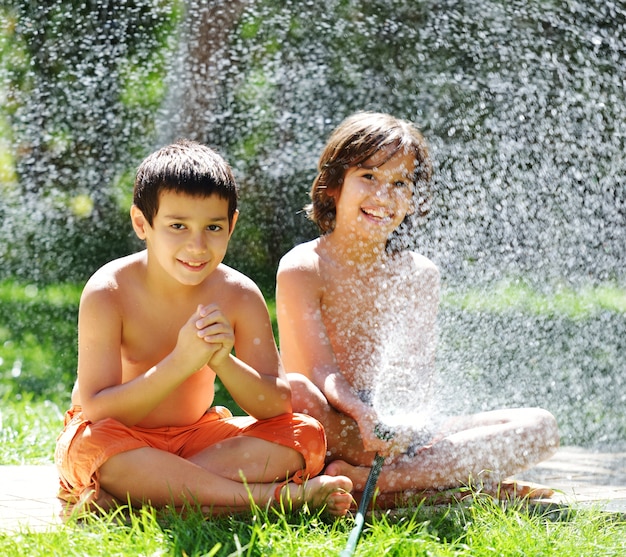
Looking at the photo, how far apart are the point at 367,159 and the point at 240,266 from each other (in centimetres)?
476

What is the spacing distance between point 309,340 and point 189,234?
58 cm

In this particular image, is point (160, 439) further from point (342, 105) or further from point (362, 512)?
point (342, 105)

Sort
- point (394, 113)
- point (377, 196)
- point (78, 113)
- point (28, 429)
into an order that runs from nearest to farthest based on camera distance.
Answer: point (377, 196) < point (28, 429) < point (394, 113) < point (78, 113)

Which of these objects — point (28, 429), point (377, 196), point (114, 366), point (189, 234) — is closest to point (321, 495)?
point (114, 366)

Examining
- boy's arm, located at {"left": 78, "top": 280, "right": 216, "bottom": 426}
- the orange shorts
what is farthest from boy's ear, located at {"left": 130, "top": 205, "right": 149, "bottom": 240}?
the orange shorts

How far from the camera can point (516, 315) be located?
21.4 ft

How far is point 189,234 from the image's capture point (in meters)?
2.45

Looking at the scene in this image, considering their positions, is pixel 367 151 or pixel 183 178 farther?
pixel 367 151

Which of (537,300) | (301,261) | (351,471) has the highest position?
(301,261)

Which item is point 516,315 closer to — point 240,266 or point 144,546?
point 240,266

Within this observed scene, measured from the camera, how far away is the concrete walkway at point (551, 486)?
2.49m

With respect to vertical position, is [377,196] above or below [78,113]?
above

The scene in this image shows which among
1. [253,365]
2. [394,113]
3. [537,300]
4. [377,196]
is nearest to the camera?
[253,365]

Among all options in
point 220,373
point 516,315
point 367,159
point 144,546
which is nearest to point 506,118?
point 516,315
